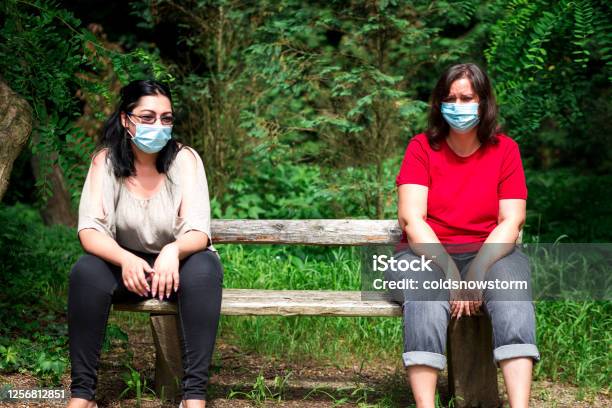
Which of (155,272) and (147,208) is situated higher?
(147,208)

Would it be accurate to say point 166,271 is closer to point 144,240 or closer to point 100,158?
point 144,240

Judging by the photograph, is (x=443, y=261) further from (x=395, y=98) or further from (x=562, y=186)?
(x=562, y=186)

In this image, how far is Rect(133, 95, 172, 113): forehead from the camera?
335cm

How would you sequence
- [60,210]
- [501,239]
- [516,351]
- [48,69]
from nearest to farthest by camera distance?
[516,351] → [501,239] → [48,69] → [60,210]

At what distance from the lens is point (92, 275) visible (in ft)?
10.4

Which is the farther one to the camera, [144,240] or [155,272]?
[144,240]

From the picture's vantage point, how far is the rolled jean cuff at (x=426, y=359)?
10.0 ft

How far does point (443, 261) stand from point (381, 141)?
2797mm

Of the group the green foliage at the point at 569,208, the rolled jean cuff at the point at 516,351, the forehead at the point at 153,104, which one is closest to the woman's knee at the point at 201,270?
the forehead at the point at 153,104

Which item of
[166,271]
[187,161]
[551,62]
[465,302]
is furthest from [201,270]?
[551,62]

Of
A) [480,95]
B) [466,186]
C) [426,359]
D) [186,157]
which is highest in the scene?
[480,95]

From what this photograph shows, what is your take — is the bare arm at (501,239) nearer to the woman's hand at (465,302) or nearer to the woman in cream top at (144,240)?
the woman's hand at (465,302)

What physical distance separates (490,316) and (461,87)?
94 centimetres

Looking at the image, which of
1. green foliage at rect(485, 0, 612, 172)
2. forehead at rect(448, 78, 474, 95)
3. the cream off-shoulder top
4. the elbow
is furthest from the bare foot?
green foliage at rect(485, 0, 612, 172)
